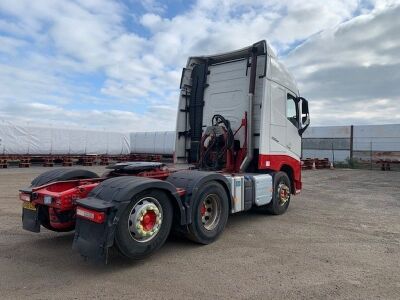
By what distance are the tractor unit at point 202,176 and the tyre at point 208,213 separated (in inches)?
0.6

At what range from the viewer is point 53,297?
11.9 feet

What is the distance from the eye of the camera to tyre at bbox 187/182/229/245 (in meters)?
5.29

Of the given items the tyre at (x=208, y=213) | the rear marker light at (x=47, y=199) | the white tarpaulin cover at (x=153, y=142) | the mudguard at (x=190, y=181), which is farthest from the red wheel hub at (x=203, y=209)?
the white tarpaulin cover at (x=153, y=142)

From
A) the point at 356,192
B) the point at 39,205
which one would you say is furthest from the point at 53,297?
the point at 356,192

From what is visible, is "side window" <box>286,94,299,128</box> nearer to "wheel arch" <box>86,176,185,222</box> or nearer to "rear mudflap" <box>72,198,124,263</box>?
"wheel arch" <box>86,176,185,222</box>

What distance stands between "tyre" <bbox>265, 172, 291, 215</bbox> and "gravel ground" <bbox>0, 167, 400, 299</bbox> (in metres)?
0.69

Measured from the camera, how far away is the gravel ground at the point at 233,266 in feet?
12.5

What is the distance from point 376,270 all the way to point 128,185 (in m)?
3.39

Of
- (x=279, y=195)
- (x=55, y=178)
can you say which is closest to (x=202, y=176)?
(x=55, y=178)

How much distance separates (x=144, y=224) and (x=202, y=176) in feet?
4.24

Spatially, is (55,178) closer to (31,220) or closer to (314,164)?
(31,220)

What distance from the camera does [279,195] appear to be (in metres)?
7.94

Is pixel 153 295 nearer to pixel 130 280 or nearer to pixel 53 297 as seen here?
pixel 130 280

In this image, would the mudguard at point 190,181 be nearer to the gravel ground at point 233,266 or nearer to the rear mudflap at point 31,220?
the gravel ground at point 233,266
